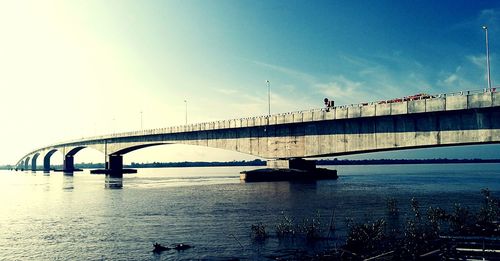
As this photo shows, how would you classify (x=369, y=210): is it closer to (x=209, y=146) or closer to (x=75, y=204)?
(x=75, y=204)

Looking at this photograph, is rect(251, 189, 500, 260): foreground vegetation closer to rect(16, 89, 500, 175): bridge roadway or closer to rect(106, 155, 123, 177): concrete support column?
rect(16, 89, 500, 175): bridge roadway

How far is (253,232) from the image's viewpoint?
25703mm

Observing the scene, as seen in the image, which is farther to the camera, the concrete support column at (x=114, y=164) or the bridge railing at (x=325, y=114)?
the concrete support column at (x=114, y=164)

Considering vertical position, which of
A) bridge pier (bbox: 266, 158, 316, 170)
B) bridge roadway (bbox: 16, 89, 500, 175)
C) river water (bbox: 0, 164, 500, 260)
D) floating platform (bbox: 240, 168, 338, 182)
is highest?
bridge roadway (bbox: 16, 89, 500, 175)

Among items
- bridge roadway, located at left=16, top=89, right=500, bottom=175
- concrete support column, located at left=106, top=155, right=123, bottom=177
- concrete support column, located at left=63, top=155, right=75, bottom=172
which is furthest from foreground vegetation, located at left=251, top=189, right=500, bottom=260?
concrete support column, located at left=63, top=155, right=75, bottom=172

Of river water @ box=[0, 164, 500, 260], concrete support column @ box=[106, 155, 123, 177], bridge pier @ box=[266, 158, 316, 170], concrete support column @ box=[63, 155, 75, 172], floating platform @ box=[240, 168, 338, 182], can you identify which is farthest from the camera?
concrete support column @ box=[63, 155, 75, 172]

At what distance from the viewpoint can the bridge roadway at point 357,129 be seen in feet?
149

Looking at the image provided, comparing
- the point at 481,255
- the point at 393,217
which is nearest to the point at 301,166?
the point at 393,217

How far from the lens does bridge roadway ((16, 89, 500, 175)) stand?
4544 cm

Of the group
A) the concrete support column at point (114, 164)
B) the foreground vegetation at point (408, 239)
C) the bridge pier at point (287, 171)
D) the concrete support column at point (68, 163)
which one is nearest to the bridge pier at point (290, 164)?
the bridge pier at point (287, 171)

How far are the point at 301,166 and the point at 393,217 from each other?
44225mm

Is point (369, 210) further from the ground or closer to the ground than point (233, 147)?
closer to the ground

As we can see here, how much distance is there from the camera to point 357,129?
59500mm

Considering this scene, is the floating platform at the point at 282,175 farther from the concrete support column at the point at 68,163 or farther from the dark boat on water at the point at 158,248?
the concrete support column at the point at 68,163
